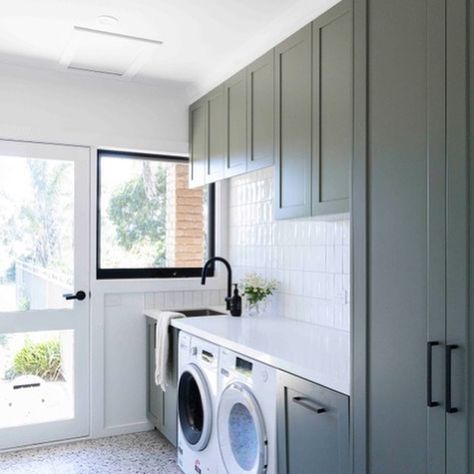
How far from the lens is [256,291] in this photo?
3258 mm

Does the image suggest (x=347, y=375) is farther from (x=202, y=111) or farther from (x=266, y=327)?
(x=202, y=111)

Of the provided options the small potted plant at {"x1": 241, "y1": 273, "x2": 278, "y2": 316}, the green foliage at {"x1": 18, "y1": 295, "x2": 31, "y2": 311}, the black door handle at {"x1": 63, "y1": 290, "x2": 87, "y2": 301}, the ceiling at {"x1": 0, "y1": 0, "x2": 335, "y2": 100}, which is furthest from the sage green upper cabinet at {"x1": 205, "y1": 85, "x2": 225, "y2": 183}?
the green foliage at {"x1": 18, "y1": 295, "x2": 31, "y2": 311}

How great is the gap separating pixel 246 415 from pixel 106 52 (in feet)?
7.50

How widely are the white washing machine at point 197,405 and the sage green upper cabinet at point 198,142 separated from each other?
1251mm

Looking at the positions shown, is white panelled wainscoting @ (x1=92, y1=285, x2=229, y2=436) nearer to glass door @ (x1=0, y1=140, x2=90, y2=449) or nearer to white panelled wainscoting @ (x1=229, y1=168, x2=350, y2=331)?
glass door @ (x1=0, y1=140, x2=90, y2=449)

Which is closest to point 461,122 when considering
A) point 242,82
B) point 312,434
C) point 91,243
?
point 312,434

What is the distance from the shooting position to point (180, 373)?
9.95ft

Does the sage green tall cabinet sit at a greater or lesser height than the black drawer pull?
greater

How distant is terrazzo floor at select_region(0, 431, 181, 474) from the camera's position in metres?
3.10

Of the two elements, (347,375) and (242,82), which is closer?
(347,375)

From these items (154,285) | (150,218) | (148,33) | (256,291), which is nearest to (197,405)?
(256,291)

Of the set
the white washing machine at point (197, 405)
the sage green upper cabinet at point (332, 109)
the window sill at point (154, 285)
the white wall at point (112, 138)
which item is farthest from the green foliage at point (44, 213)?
the sage green upper cabinet at point (332, 109)

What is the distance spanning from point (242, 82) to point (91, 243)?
61.6 inches

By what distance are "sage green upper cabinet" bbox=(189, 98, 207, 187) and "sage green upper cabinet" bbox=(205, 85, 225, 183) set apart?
0.07 meters
